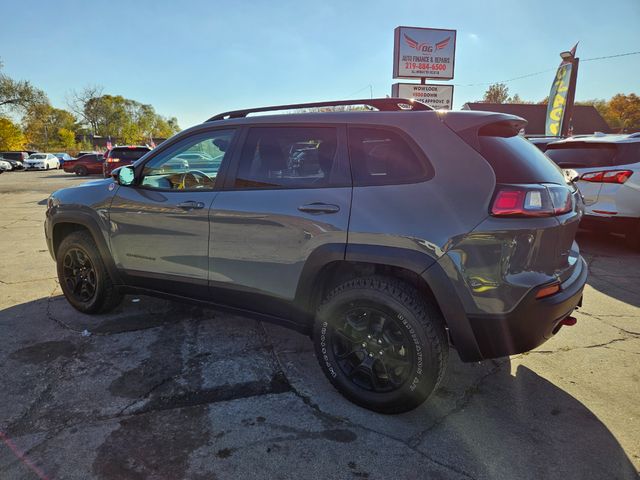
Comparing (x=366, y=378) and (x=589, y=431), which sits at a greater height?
(x=366, y=378)

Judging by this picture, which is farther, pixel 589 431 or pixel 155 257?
pixel 155 257

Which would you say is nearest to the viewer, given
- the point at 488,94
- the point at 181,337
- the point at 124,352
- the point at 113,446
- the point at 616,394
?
the point at 113,446

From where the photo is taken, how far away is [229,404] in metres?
2.48

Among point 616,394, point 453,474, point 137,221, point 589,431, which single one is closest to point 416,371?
point 453,474

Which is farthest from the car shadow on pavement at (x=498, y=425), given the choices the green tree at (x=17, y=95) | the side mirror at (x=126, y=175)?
the green tree at (x=17, y=95)

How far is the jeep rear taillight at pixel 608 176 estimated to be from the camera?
545cm

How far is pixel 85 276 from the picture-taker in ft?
12.2

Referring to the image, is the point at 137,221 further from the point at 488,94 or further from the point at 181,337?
the point at 488,94

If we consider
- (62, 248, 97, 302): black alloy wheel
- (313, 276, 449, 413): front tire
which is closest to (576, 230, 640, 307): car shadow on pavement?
(313, 276, 449, 413): front tire

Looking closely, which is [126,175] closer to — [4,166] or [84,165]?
[84,165]

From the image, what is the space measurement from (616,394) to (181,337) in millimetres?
3195

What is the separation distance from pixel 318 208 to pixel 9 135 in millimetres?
68504

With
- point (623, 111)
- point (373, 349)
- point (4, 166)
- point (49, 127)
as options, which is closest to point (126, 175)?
point (373, 349)

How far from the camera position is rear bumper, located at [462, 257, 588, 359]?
6.68 feet
